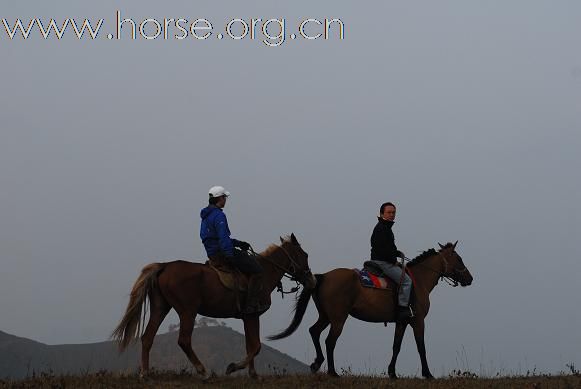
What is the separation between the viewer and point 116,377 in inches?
564

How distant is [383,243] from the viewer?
1648cm

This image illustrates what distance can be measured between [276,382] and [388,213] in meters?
4.21

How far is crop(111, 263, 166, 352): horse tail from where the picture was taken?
47.0 feet

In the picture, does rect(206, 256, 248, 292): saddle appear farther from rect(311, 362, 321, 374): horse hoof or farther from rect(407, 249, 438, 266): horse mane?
rect(407, 249, 438, 266): horse mane

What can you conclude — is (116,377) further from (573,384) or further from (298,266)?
(573,384)

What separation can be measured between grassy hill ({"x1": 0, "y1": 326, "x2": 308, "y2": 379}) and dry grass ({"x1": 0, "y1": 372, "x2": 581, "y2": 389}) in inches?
1119

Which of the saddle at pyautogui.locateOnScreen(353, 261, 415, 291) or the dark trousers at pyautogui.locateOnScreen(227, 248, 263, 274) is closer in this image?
the dark trousers at pyautogui.locateOnScreen(227, 248, 263, 274)

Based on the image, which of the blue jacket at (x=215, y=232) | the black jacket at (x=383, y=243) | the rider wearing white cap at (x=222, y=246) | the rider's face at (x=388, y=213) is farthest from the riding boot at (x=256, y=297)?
the rider's face at (x=388, y=213)

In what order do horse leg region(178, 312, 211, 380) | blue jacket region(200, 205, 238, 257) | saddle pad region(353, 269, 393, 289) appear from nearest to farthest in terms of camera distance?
horse leg region(178, 312, 211, 380) < blue jacket region(200, 205, 238, 257) < saddle pad region(353, 269, 393, 289)

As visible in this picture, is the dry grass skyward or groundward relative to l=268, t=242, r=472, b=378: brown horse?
groundward

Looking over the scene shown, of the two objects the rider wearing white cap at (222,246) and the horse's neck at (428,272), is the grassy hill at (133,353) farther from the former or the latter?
the rider wearing white cap at (222,246)

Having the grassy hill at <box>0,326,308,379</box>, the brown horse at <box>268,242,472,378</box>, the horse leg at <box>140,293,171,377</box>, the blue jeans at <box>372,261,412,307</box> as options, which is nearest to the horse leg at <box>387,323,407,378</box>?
the brown horse at <box>268,242,472,378</box>

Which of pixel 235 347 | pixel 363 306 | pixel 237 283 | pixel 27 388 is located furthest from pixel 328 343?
pixel 235 347

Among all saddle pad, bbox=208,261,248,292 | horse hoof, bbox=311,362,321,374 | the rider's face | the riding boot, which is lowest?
horse hoof, bbox=311,362,321,374
